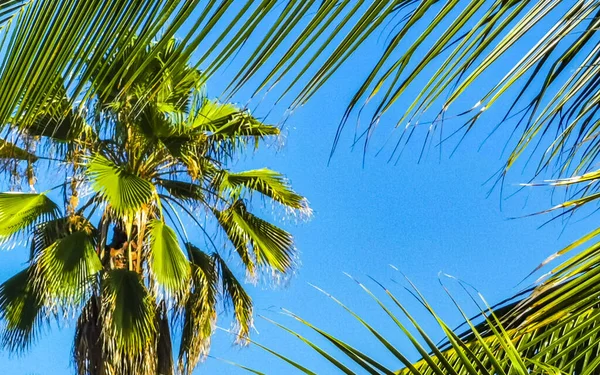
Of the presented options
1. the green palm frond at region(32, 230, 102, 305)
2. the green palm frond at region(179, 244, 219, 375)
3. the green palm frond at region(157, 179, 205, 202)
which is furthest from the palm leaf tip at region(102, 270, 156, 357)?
the green palm frond at region(157, 179, 205, 202)

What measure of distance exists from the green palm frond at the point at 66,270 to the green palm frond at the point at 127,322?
0.14m

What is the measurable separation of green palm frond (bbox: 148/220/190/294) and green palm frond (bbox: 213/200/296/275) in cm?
59

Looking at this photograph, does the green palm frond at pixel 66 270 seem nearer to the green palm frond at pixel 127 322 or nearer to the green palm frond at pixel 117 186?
the green palm frond at pixel 127 322

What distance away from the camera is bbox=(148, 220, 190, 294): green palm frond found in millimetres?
5344

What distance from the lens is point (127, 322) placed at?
515 cm

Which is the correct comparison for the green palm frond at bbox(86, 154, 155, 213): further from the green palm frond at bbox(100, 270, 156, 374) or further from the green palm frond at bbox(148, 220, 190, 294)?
the green palm frond at bbox(100, 270, 156, 374)

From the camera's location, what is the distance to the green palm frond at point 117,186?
512cm

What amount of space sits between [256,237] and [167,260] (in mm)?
906

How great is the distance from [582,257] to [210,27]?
300mm

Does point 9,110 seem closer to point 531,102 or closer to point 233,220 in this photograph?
point 531,102

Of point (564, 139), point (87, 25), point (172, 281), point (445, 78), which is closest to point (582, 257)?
point (445, 78)

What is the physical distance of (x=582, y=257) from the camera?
0.57m

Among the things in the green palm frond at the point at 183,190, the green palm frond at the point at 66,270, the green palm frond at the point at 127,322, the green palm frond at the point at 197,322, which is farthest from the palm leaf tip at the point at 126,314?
the green palm frond at the point at 183,190

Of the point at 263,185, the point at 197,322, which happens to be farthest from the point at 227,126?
the point at 197,322
